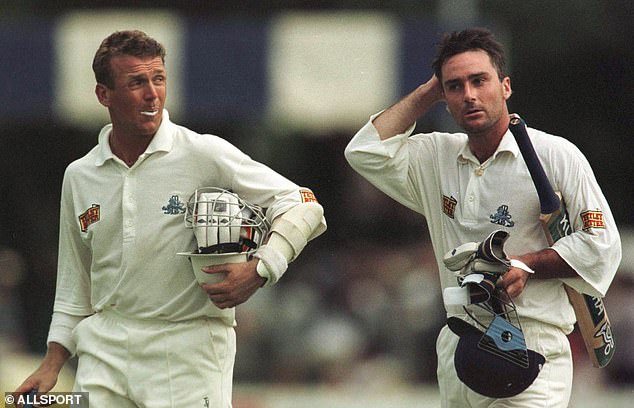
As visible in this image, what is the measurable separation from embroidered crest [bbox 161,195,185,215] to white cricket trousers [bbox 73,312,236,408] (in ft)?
1.31

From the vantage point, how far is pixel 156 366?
5.65 metres

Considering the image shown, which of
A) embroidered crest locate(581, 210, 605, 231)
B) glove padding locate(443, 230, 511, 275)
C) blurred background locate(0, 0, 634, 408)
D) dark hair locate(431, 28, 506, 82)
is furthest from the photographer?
blurred background locate(0, 0, 634, 408)

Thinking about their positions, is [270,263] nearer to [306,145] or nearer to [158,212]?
[158,212]

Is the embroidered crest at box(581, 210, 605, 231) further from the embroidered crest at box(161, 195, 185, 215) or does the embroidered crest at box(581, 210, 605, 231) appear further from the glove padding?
the embroidered crest at box(161, 195, 185, 215)

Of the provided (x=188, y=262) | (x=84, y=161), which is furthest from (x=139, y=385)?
(x=84, y=161)

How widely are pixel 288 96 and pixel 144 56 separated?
327 inches

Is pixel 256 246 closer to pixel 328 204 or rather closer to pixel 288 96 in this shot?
pixel 288 96

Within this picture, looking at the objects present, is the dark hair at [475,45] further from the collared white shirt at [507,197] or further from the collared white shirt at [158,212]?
the collared white shirt at [158,212]

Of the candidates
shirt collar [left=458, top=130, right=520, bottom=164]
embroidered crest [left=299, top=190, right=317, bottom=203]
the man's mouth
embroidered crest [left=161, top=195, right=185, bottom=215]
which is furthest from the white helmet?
shirt collar [left=458, top=130, right=520, bottom=164]

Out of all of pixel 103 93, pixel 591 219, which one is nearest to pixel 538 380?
pixel 591 219

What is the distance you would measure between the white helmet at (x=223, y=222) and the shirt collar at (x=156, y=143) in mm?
227

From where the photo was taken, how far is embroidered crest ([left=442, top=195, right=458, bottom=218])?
5738 millimetres

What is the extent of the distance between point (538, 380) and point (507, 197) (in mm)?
657

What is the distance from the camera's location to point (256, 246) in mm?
5652
